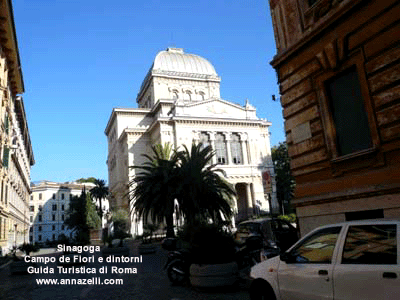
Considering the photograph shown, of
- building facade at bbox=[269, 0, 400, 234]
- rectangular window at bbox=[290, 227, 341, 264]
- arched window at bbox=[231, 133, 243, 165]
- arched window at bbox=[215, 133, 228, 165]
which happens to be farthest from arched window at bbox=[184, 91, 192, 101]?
rectangular window at bbox=[290, 227, 341, 264]

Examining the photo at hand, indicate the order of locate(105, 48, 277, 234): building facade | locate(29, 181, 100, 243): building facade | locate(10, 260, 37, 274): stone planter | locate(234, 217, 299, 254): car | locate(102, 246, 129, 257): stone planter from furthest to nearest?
locate(29, 181, 100, 243): building facade, locate(105, 48, 277, 234): building facade, locate(102, 246, 129, 257): stone planter, locate(10, 260, 37, 274): stone planter, locate(234, 217, 299, 254): car

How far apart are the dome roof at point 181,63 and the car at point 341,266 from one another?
5798 cm

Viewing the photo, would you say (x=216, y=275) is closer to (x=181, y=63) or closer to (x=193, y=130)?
(x=193, y=130)

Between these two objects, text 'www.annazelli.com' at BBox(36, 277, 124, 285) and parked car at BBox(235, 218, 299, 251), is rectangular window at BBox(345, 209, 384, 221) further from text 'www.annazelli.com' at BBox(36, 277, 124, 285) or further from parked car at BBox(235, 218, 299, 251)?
text 'www.annazelli.com' at BBox(36, 277, 124, 285)

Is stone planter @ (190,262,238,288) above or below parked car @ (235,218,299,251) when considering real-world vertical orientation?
below

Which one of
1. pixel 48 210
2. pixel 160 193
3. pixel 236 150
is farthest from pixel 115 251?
pixel 48 210

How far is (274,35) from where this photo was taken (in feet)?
40.6

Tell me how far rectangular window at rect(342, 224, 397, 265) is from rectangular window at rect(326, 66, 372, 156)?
4.69m

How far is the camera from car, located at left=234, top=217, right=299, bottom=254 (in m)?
13.3

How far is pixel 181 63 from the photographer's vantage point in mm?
64312

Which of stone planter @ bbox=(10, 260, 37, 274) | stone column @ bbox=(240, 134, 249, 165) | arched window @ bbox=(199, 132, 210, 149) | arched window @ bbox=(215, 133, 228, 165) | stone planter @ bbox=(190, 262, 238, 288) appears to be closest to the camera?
stone planter @ bbox=(190, 262, 238, 288)

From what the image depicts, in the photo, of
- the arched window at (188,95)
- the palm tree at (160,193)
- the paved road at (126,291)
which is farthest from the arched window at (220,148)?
the paved road at (126,291)

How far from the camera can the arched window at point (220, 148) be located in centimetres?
5134

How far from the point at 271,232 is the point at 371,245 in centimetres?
1089
